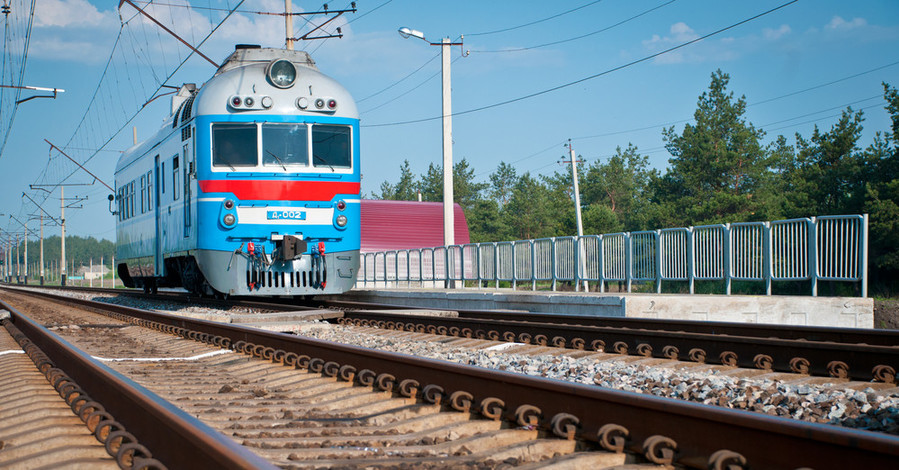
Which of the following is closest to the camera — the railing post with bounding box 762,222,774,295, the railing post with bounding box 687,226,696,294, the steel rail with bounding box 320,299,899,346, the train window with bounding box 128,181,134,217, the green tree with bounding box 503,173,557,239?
the steel rail with bounding box 320,299,899,346

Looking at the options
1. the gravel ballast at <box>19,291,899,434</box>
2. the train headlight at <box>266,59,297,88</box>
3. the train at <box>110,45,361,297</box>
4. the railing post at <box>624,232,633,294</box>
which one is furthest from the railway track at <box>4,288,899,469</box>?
the railing post at <box>624,232,633,294</box>

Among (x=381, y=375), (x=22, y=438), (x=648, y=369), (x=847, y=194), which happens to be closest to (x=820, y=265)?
(x=648, y=369)

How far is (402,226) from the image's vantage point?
46344 mm

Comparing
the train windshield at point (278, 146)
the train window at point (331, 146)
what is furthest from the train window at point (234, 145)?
the train window at point (331, 146)

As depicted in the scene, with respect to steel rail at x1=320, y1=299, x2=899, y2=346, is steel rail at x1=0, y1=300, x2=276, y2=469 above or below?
above

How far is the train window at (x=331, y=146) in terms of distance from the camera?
45.8 ft

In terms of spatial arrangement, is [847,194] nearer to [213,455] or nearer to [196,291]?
[196,291]

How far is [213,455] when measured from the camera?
2713 millimetres

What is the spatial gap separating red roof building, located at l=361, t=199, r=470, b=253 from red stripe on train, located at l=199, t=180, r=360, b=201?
2992cm

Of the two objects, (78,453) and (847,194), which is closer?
(78,453)

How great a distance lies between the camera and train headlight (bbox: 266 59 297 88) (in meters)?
13.7

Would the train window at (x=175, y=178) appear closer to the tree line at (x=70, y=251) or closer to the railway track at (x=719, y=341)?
the railway track at (x=719, y=341)

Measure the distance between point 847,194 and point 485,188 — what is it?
230ft

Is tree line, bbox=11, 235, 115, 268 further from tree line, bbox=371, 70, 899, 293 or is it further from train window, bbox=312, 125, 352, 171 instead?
train window, bbox=312, 125, 352, 171
